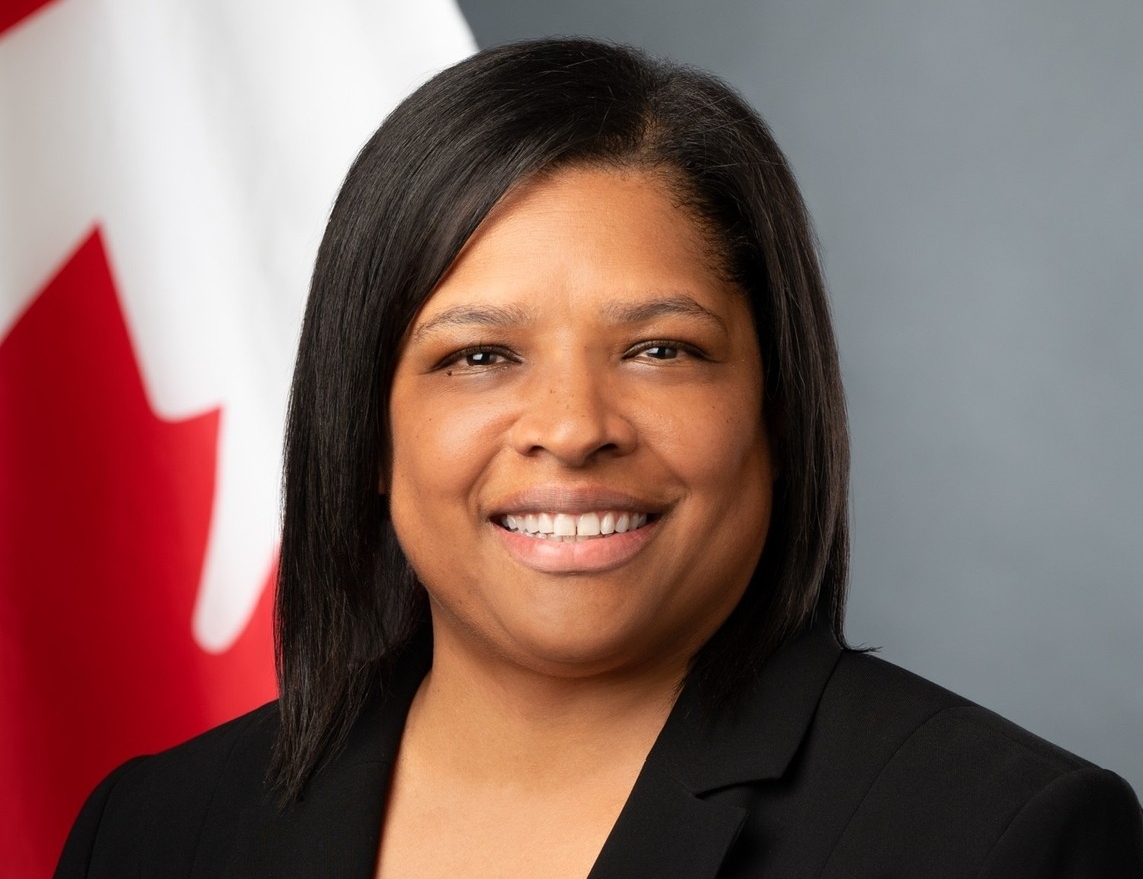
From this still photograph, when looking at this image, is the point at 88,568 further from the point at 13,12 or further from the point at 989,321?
the point at 989,321

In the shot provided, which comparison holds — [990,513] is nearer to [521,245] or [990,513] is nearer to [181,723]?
[181,723]

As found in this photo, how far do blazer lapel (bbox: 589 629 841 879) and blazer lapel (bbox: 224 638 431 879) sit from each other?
1.20ft

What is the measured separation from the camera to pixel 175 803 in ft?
7.25

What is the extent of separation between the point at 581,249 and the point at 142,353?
1370 millimetres

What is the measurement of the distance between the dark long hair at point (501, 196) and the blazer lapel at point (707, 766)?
4cm

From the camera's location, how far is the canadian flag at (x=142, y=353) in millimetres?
2826

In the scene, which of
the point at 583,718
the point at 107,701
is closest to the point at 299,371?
the point at 583,718

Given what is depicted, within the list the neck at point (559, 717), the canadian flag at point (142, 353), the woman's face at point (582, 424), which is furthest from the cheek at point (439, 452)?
the canadian flag at point (142, 353)

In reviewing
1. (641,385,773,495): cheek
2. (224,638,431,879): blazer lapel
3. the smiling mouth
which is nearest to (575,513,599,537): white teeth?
the smiling mouth

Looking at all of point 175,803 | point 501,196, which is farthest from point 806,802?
point 175,803

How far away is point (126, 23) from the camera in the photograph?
2.94 metres

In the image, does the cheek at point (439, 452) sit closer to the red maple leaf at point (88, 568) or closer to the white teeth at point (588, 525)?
the white teeth at point (588, 525)

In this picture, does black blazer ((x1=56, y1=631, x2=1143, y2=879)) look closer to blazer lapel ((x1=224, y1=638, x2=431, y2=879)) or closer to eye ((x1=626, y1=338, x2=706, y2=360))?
blazer lapel ((x1=224, y1=638, x2=431, y2=879))

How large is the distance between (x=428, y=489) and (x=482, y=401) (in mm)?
125
